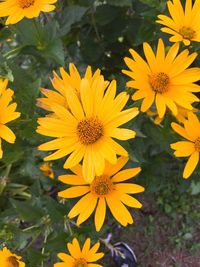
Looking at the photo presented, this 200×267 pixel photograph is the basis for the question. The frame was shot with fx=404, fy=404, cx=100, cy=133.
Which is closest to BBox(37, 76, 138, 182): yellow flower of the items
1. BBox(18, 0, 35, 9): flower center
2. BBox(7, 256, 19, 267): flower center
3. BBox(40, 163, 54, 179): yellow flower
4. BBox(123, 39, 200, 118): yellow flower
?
BBox(123, 39, 200, 118): yellow flower

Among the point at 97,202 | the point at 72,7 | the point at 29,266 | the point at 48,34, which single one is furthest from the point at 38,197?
the point at 72,7

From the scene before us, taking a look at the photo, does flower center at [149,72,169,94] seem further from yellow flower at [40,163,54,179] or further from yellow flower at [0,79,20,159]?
yellow flower at [40,163,54,179]

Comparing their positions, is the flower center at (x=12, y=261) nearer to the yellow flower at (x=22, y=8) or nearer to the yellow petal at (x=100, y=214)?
the yellow petal at (x=100, y=214)

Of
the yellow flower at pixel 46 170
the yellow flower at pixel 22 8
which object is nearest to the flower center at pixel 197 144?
the yellow flower at pixel 22 8

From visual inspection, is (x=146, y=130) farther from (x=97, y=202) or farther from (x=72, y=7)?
(x=72, y=7)

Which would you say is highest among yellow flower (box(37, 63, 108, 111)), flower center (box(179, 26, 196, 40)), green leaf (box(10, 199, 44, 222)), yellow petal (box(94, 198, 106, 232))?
flower center (box(179, 26, 196, 40))
